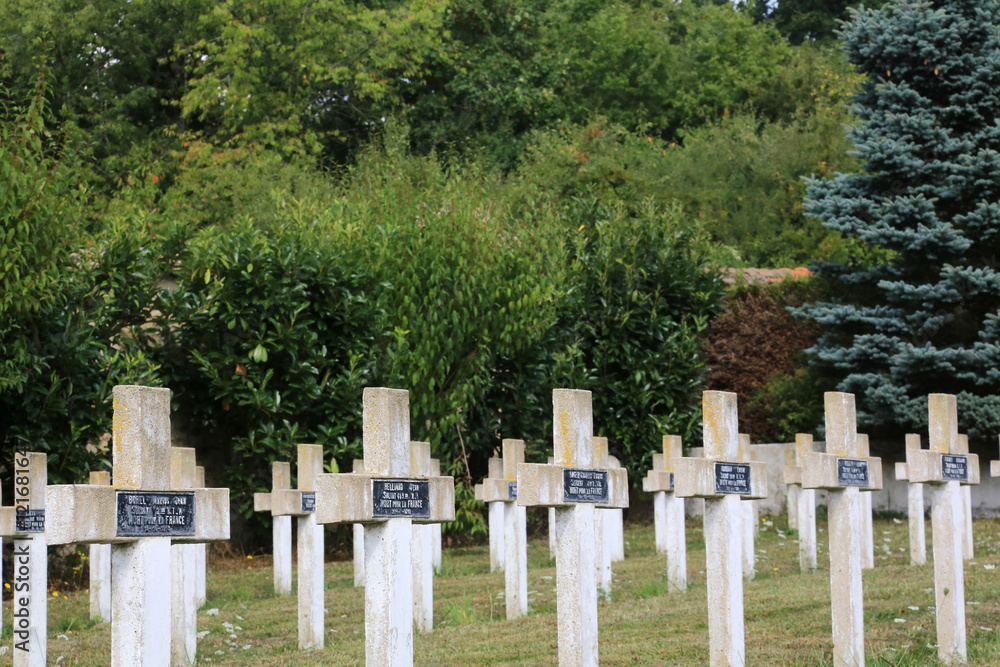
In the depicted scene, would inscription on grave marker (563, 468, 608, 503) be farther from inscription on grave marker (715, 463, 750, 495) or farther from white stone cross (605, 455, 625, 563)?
white stone cross (605, 455, 625, 563)

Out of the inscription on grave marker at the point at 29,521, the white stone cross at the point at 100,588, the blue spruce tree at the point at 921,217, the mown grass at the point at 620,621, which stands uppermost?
A: the blue spruce tree at the point at 921,217

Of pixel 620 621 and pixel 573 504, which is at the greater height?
pixel 573 504

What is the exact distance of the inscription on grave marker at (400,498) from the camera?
6543 millimetres

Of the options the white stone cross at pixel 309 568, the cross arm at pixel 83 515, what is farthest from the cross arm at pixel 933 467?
the cross arm at pixel 83 515

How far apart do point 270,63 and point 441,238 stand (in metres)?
11.6

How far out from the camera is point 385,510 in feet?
21.5

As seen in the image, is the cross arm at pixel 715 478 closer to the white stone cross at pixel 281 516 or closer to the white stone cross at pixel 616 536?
the white stone cross at pixel 281 516

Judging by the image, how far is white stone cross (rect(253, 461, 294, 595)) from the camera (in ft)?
36.9

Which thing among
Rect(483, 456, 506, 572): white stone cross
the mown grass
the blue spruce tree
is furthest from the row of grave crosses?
the blue spruce tree

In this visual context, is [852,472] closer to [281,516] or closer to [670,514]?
[670,514]

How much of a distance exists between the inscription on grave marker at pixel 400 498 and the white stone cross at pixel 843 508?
10.2ft

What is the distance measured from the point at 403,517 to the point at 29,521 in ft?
12.7

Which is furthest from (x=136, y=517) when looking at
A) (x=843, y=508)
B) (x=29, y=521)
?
(x=843, y=508)

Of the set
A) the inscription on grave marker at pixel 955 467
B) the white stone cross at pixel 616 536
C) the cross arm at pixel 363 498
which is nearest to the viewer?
the cross arm at pixel 363 498
